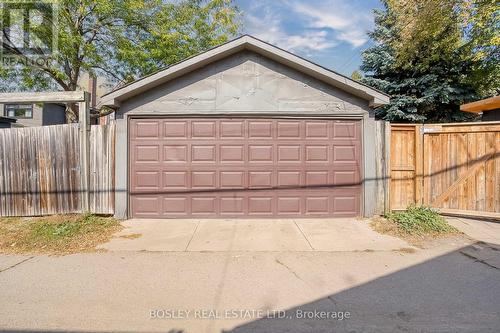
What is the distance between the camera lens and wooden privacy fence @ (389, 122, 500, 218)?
6.29 meters

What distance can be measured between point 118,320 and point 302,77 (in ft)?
20.1

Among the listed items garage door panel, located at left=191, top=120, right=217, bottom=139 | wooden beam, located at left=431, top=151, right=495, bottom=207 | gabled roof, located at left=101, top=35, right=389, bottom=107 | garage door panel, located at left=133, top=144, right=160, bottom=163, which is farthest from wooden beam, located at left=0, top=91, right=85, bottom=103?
wooden beam, located at left=431, top=151, right=495, bottom=207

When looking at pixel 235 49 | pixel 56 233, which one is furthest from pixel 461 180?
pixel 56 233

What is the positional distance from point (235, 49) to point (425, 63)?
9.19 meters

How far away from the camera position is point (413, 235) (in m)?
5.51

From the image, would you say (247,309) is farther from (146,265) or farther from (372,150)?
(372,150)

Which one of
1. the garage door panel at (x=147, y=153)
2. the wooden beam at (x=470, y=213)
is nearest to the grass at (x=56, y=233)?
the garage door panel at (x=147, y=153)

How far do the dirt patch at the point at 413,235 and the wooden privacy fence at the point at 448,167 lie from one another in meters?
1.09

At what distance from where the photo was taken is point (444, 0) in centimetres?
1212

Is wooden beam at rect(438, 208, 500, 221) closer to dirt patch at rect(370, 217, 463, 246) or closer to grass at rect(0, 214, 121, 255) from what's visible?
dirt patch at rect(370, 217, 463, 246)

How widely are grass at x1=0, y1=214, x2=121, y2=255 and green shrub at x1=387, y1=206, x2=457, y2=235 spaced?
19.6 feet

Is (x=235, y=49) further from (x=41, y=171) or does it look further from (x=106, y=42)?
(x=106, y=42)

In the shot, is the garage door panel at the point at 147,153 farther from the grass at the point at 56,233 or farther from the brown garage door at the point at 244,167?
the grass at the point at 56,233

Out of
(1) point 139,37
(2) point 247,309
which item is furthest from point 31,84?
(2) point 247,309
